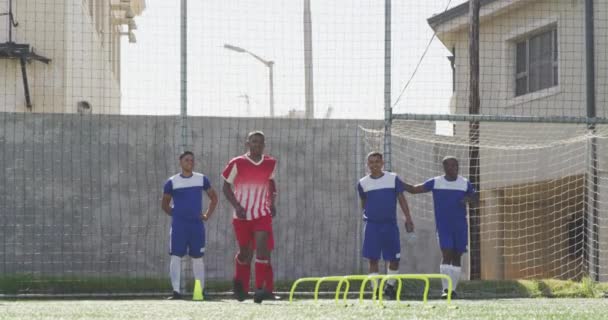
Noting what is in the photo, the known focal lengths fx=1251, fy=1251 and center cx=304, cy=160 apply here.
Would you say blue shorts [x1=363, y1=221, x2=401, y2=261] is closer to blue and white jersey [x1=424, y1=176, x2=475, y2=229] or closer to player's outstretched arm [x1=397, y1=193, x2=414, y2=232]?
player's outstretched arm [x1=397, y1=193, x2=414, y2=232]

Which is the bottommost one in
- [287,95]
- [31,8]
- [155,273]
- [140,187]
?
[155,273]

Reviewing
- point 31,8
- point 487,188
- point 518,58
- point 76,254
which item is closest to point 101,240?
point 76,254

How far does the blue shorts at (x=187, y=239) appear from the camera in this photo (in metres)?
13.1

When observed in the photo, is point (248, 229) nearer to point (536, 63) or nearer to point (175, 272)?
point (175, 272)

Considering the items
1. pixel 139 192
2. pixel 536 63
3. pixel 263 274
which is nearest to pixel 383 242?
pixel 263 274

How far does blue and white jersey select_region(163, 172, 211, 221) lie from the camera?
43.2 ft

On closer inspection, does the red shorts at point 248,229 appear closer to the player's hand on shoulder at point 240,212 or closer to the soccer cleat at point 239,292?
the player's hand on shoulder at point 240,212

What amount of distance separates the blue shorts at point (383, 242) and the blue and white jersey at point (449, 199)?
1.93 feet

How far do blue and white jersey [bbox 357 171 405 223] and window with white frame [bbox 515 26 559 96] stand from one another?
895 cm

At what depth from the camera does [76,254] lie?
1602 centimetres

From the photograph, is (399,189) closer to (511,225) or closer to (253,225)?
(253,225)

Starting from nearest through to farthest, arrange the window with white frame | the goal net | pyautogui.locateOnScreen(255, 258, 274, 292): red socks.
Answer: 1. pyautogui.locateOnScreen(255, 258, 274, 292): red socks
2. the goal net
3. the window with white frame

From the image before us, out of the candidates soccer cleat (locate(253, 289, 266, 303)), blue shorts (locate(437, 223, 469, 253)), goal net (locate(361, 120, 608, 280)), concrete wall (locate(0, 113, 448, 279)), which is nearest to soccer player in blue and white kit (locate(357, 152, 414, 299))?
blue shorts (locate(437, 223, 469, 253))

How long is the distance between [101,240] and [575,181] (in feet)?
23.0
